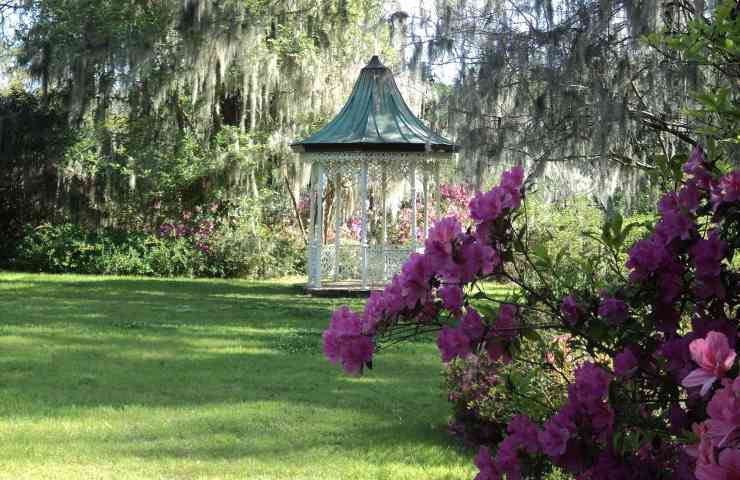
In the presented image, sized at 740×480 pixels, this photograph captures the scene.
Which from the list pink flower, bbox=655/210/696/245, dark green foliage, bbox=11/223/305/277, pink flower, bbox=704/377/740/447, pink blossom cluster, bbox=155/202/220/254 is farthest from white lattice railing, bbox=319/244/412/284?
pink flower, bbox=704/377/740/447

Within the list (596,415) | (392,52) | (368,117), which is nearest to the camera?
(596,415)

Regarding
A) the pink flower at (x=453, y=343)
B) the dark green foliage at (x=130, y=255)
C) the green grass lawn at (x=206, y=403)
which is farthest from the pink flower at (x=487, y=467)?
the dark green foliage at (x=130, y=255)

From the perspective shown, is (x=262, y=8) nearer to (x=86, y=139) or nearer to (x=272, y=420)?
(x=86, y=139)

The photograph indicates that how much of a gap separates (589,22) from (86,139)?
12.5 meters

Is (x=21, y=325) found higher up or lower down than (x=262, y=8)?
lower down

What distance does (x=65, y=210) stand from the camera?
21.1 metres

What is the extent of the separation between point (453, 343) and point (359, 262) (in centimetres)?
1571

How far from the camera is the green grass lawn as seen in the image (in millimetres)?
5500

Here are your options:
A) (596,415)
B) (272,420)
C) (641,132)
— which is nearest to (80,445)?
(272,420)

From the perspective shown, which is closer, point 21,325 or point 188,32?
point 21,325

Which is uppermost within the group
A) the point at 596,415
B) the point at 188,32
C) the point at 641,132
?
the point at 188,32

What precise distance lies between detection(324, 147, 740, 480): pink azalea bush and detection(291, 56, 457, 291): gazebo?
491 inches

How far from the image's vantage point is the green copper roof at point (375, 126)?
1578cm

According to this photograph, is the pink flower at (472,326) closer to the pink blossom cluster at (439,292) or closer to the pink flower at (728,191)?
the pink blossom cluster at (439,292)
